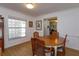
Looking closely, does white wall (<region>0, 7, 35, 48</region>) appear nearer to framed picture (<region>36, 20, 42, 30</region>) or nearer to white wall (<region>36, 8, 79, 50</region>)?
framed picture (<region>36, 20, 42, 30</region>)

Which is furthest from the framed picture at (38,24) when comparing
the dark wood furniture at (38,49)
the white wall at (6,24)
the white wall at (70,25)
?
the dark wood furniture at (38,49)

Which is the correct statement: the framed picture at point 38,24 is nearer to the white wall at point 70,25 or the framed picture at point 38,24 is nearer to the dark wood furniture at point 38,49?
the white wall at point 70,25

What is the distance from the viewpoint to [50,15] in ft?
21.2

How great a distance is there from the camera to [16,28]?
19.9 ft

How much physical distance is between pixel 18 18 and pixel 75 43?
3.27 meters

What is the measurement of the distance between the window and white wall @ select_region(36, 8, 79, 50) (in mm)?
2282

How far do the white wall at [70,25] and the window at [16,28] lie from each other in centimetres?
228

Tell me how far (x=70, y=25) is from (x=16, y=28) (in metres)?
2.91

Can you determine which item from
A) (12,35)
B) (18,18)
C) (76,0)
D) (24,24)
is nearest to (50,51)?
(76,0)

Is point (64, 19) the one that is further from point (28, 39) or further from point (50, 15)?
point (28, 39)

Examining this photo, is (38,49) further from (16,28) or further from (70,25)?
(16,28)

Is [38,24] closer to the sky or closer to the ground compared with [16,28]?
closer to the sky

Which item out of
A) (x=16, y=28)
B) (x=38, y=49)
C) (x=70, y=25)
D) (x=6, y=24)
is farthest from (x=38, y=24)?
(x=38, y=49)

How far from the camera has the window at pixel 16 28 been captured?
5344mm
